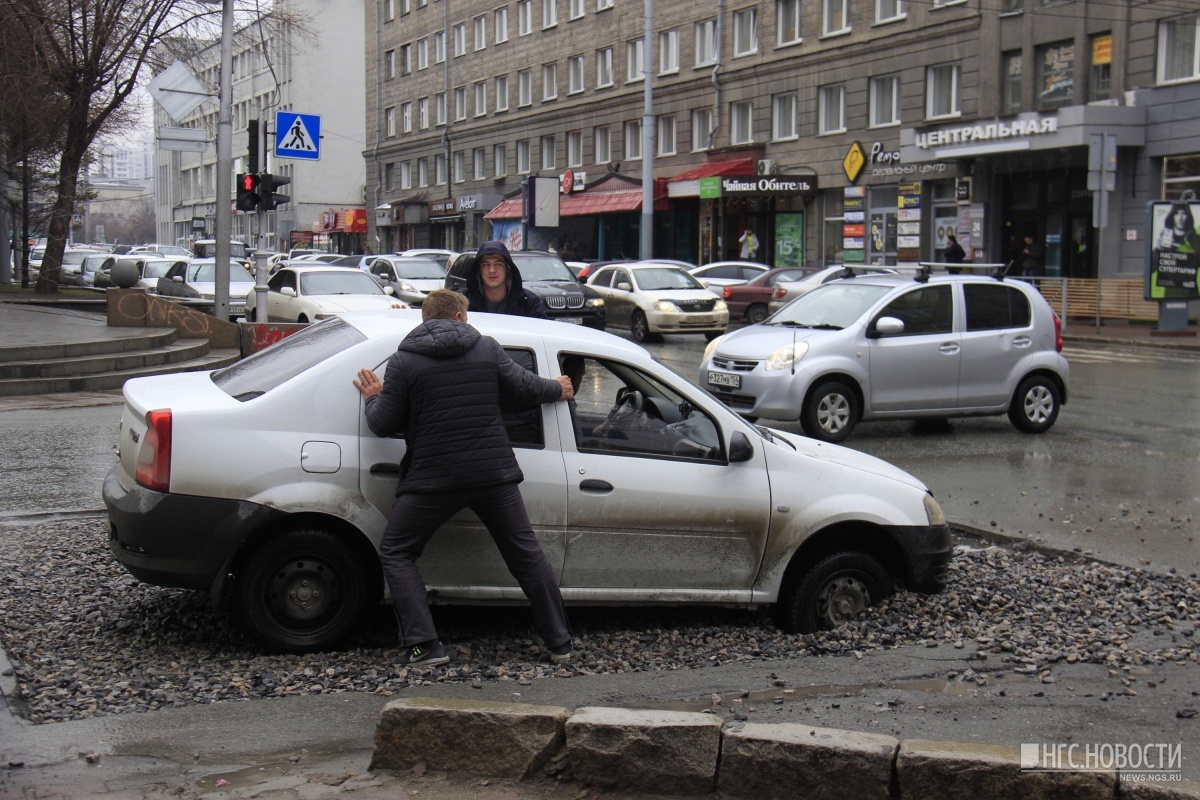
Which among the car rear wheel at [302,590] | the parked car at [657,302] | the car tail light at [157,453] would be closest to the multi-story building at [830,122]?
the parked car at [657,302]

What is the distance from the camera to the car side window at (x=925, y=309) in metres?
12.8

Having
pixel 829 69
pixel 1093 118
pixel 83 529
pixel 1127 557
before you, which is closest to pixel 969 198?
pixel 1093 118

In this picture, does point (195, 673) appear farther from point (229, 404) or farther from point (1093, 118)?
point (1093, 118)

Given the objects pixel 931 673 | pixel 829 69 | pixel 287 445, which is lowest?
pixel 931 673

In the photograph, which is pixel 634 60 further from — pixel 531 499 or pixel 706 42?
pixel 531 499

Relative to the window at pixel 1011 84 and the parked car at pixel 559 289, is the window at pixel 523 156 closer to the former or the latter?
the window at pixel 1011 84

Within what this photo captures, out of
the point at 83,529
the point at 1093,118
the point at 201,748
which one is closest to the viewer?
the point at 201,748

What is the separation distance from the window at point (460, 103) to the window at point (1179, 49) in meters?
39.9

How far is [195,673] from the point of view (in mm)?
5246

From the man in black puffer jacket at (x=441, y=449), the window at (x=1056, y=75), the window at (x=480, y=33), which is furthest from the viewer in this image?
the window at (x=480, y=33)

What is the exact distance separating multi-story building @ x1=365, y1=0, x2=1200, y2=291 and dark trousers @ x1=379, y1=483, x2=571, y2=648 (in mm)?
27469

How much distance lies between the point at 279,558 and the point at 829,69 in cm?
3678

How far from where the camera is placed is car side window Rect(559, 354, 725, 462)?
5887 mm

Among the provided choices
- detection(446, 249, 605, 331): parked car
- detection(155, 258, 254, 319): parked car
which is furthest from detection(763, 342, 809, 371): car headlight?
detection(155, 258, 254, 319): parked car
